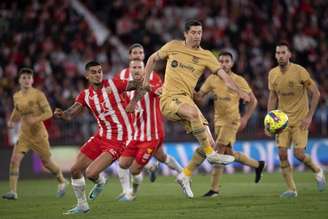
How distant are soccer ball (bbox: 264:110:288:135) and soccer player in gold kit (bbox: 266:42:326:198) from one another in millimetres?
702

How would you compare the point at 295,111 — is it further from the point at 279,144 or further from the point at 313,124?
the point at 313,124

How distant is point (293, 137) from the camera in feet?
50.8

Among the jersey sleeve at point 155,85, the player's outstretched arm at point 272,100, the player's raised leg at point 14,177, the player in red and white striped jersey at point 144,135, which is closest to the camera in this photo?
the player's outstretched arm at point 272,100

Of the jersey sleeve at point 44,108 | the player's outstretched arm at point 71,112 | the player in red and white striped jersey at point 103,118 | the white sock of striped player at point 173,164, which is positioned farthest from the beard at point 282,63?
the jersey sleeve at point 44,108

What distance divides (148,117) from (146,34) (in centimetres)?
1400

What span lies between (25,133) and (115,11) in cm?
1382

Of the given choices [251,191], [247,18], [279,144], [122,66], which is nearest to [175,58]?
[279,144]

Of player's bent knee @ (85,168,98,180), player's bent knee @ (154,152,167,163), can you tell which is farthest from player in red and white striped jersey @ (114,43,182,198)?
player's bent knee @ (85,168,98,180)

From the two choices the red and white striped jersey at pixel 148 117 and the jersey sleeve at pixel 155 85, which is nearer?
the jersey sleeve at pixel 155 85

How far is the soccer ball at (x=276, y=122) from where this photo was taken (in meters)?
14.6

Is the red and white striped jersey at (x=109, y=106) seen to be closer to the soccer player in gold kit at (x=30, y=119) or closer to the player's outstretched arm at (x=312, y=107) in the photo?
the player's outstretched arm at (x=312, y=107)

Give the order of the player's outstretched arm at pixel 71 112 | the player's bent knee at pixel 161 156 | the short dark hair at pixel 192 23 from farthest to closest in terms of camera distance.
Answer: the player's bent knee at pixel 161 156, the short dark hair at pixel 192 23, the player's outstretched arm at pixel 71 112

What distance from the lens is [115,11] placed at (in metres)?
31.5

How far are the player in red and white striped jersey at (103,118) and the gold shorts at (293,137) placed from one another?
285 centimetres
